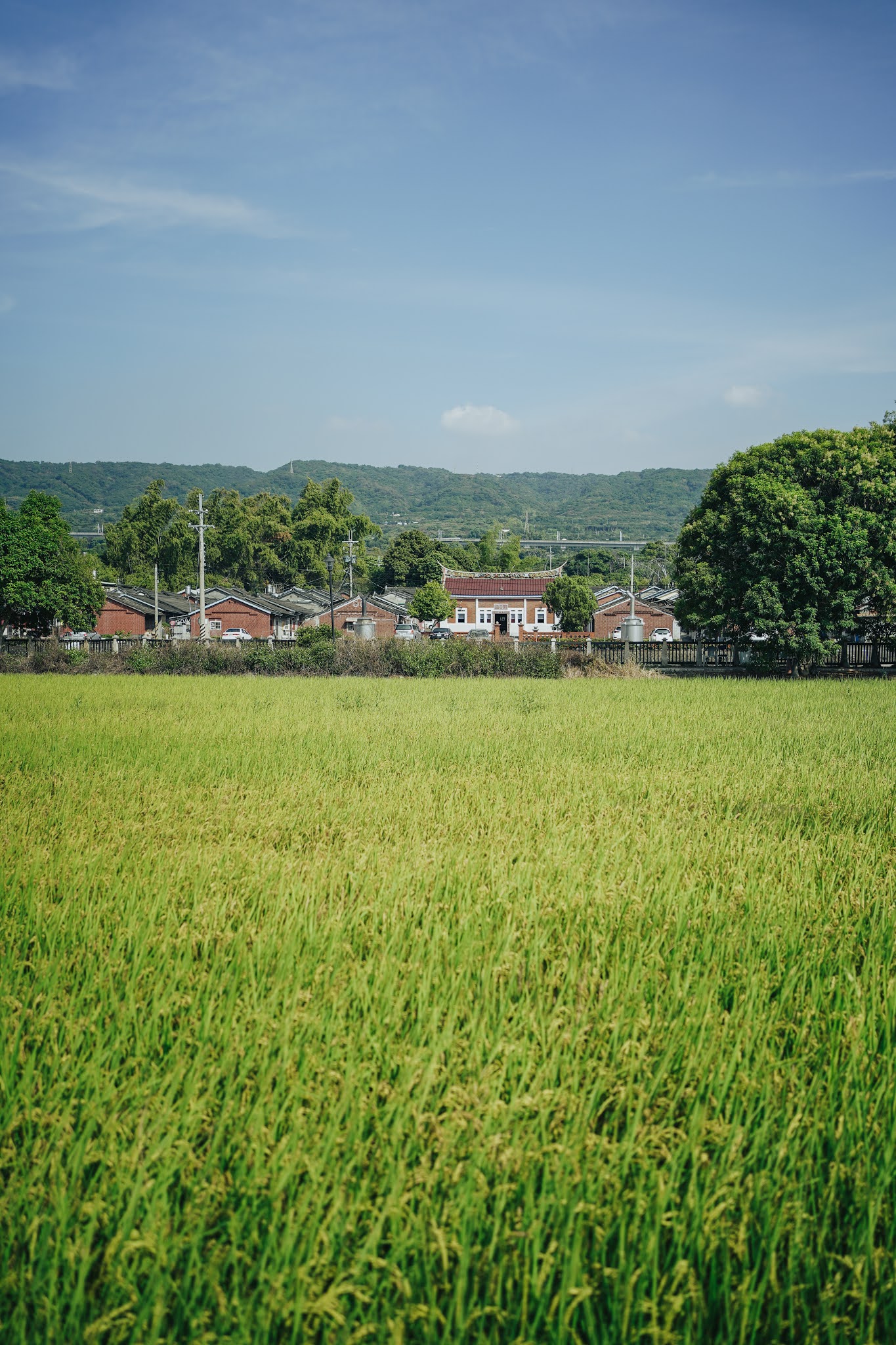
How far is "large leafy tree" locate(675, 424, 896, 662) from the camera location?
24344 millimetres

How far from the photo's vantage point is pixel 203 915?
387 cm

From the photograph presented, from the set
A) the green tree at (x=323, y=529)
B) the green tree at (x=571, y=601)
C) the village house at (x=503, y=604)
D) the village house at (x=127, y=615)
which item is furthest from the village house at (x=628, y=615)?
the village house at (x=127, y=615)

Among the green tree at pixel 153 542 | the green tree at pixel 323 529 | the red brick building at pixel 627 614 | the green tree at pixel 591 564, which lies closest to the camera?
the red brick building at pixel 627 614

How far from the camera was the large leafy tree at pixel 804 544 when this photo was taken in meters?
24.3

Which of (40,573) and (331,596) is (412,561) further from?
(40,573)

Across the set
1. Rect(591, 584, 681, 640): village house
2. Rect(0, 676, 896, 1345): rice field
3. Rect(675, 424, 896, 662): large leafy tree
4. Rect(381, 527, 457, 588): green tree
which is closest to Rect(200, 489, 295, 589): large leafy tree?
Rect(381, 527, 457, 588): green tree

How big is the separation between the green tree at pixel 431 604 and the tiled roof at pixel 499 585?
4723 mm

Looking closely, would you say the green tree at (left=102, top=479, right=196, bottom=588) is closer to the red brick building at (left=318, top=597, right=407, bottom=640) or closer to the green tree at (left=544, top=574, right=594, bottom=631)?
the red brick building at (left=318, top=597, right=407, bottom=640)

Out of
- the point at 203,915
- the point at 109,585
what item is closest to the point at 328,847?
the point at 203,915

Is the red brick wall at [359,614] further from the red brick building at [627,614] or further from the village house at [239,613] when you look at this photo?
the red brick building at [627,614]

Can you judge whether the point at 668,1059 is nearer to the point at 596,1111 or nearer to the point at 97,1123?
the point at 596,1111

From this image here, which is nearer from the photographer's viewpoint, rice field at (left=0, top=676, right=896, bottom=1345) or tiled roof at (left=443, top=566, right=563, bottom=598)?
rice field at (left=0, top=676, right=896, bottom=1345)

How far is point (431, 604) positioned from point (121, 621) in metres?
21.1

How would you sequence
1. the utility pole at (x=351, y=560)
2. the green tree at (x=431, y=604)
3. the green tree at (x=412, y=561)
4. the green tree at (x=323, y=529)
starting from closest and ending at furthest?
the utility pole at (x=351, y=560), the green tree at (x=431, y=604), the green tree at (x=323, y=529), the green tree at (x=412, y=561)
